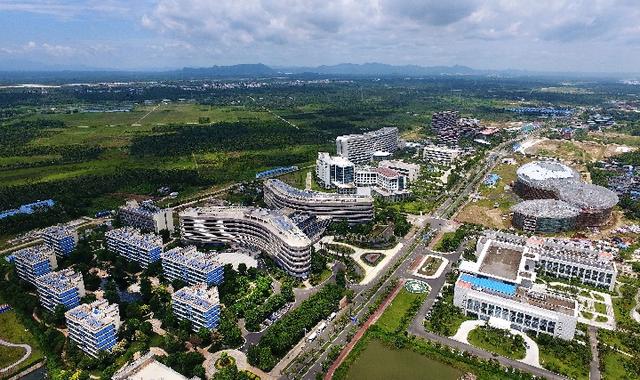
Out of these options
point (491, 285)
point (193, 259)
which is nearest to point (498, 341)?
point (491, 285)

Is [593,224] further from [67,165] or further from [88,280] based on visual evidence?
[67,165]

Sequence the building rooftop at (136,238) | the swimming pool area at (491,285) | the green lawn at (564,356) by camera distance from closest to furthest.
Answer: the green lawn at (564,356) < the swimming pool area at (491,285) < the building rooftop at (136,238)

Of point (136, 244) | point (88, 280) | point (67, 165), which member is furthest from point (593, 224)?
point (67, 165)

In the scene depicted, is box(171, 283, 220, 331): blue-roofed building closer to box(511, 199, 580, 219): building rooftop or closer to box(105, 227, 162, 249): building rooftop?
box(105, 227, 162, 249): building rooftop

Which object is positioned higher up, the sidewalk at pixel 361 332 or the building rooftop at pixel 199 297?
the building rooftop at pixel 199 297

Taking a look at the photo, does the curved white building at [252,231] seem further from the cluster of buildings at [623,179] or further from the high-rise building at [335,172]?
the cluster of buildings at [623,179]

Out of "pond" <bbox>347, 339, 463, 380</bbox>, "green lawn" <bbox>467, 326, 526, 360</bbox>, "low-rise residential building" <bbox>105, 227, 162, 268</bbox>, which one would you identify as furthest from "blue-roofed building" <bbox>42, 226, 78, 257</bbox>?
"green lawn" <bbox>467, 326, 526, 360</bbox>

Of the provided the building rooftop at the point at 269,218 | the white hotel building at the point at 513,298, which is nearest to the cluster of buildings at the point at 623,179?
the white hotel building at the point at 513,298

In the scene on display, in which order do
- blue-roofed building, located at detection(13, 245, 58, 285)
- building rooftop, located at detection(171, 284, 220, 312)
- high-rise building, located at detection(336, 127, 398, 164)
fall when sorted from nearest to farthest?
building rooftop, located at detection(171, 284, 220, 312) < blue-roofed building, located at detection(13, 245, 58, 285) < high-rise building, located at detection(336, 127, 398, 164)
